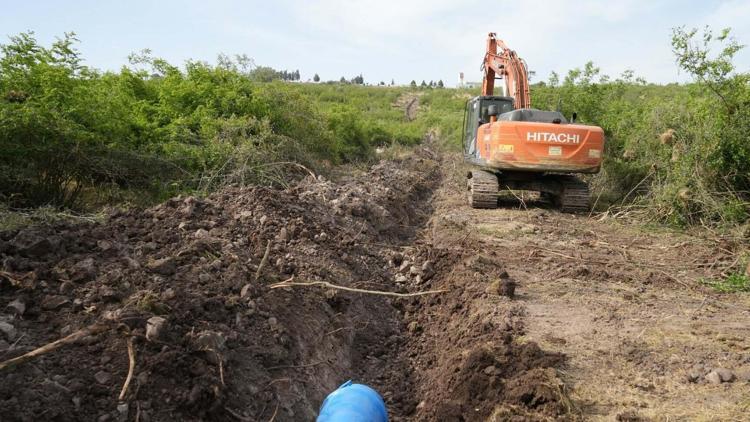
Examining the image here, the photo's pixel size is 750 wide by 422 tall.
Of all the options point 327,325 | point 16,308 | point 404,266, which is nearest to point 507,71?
point 404,266

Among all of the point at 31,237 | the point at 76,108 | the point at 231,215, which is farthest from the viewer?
the point at 76,108

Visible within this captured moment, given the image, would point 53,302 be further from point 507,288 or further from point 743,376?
Answer: point 743,376

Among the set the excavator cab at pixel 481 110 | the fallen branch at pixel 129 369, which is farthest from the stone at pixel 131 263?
the excavator cab at pixel 481 110

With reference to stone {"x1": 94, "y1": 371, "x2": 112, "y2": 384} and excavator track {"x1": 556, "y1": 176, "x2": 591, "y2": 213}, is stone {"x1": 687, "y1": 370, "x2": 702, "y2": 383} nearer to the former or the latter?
stone {"x1": 94, "y1": 371, "x2": 112, "y2": 384}

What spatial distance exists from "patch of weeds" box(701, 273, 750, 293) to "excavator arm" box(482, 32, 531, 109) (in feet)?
20.5

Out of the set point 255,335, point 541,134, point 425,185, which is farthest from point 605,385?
point 425,185

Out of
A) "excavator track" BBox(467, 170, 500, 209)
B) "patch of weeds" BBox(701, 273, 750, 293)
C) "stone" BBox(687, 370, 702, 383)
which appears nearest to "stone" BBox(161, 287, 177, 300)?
"stone" BBox(687, 370, 702, 383)

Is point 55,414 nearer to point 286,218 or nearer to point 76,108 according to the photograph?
point 286,218

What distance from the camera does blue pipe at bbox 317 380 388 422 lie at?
9.31ft

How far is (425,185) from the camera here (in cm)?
1385

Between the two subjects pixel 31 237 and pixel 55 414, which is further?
pixel 31 237

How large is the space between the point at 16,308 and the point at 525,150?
8235mm

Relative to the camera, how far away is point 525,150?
31.3 feet

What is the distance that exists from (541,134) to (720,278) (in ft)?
13.3
